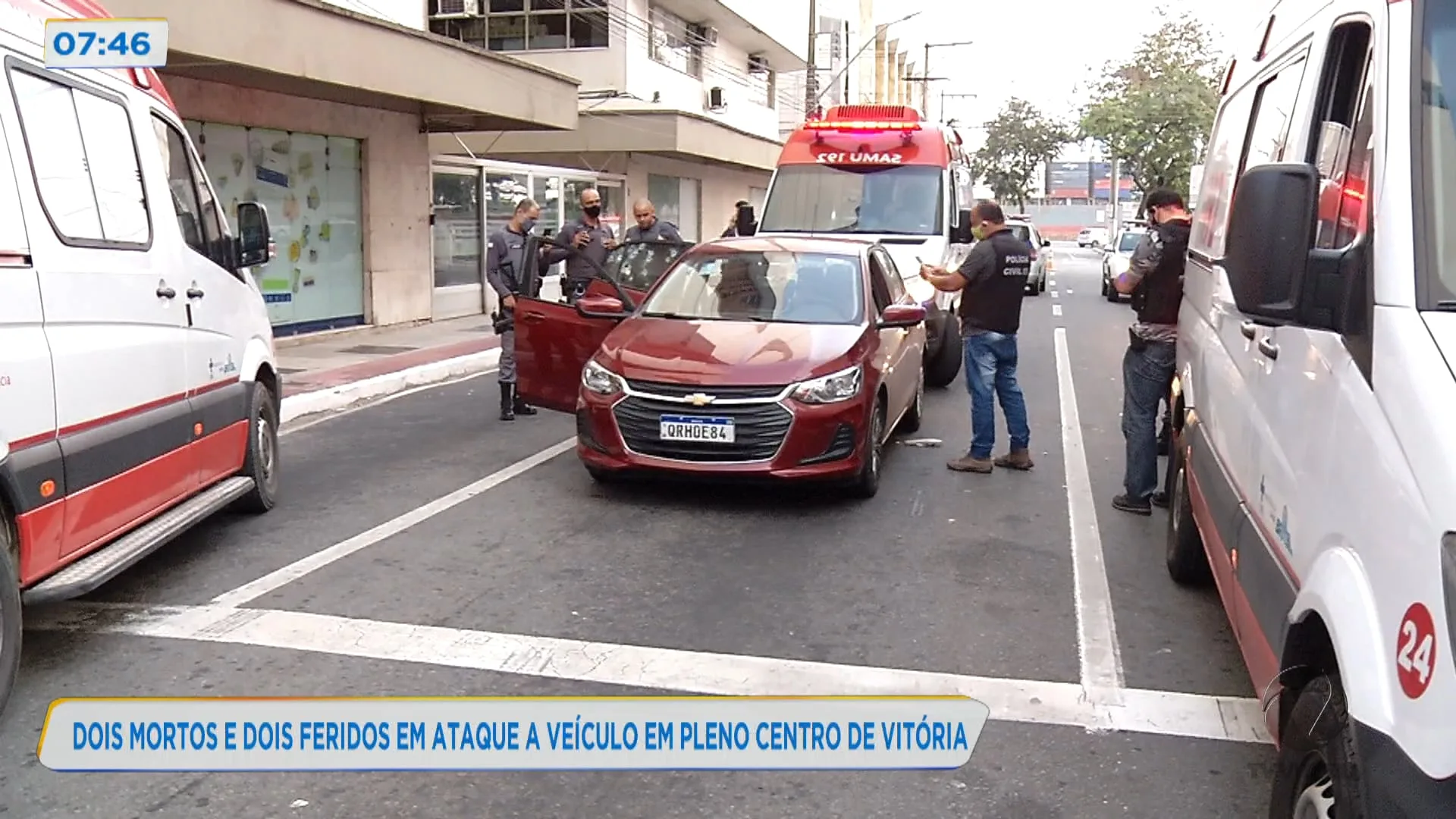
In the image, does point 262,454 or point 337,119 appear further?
point 337,119

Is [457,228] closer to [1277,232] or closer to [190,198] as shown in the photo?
[190,198]

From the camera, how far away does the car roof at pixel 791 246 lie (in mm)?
8352

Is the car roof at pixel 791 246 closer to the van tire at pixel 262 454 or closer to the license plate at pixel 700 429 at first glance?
the license plate at pixel 700 429

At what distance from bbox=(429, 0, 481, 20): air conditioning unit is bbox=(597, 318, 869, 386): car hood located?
66.0ft

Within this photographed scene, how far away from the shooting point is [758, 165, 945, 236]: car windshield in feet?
42.8

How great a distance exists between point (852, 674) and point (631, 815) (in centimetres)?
131

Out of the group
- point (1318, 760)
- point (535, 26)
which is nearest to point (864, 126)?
point (1318, 760)

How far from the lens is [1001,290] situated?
7812mm

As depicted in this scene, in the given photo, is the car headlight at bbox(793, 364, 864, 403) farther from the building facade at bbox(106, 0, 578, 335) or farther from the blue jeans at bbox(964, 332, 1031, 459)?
the building facade at bbox(106, 0, 578, 335)

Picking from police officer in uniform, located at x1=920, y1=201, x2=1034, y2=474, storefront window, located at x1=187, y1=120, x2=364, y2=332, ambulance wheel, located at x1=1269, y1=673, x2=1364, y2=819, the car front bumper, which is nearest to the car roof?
police officer in uniform, located at x1=920, y1=201, x2=1034, y2=474

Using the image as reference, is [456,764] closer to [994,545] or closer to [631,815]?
[631,815]

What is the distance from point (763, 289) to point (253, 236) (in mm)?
3087

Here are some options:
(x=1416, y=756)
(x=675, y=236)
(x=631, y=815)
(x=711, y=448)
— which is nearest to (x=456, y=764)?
(x=631, y=815)

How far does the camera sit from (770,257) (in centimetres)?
827
